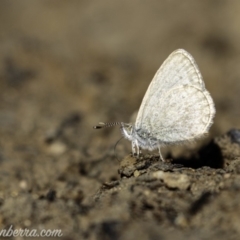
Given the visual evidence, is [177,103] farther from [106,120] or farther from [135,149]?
[106,120]

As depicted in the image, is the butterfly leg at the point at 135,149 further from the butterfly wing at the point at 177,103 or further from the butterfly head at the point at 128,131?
the butterfly wing at the point at 177,103

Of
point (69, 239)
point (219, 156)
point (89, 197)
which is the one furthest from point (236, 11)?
point (69, 239)

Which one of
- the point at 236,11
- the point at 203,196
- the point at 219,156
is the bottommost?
the point at 203,196

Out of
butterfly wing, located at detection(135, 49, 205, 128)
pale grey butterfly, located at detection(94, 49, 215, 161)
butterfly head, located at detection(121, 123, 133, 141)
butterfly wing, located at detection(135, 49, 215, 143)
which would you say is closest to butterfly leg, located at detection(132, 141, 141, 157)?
pale grey butterfly, located at detection(94, 49, 215, 161)

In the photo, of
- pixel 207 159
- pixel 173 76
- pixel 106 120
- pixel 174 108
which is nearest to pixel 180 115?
pixel 174 108

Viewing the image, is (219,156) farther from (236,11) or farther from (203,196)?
(236,11)

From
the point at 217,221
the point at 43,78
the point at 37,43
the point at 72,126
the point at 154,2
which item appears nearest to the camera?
the point at 217,221
